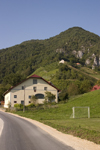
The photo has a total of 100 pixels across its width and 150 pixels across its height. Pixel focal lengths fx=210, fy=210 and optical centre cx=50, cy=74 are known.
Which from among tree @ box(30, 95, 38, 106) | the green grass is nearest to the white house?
tree @ box(30, 95, 38, 106)

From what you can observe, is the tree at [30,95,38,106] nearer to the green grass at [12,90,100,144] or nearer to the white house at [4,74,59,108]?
the white house at [4,74,59,108]

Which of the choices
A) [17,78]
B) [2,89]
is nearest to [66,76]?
[17,78]

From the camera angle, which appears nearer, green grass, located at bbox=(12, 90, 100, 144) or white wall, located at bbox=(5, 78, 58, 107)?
green grass, located at bbox=(12, 90, 100, 144)

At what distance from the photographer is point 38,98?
6588cm

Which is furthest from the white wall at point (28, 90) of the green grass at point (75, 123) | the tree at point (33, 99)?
the green grass at point (75, 123)

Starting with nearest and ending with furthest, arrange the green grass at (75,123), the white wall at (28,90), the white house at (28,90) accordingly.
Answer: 1. the green grass at (75,123)
2. the white house at (28,90)
3. the white wall at (28,90)

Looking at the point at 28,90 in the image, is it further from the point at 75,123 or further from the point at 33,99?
the point at 75,123

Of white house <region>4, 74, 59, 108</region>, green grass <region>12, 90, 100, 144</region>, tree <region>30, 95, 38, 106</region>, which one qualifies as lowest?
green grass <region>12, 90, 100, 144</region>

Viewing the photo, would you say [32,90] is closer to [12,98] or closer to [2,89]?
[12,98]

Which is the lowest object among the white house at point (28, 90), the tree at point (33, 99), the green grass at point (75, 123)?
the green grass at point (75, 123)

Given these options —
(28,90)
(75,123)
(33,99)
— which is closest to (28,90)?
A: (28,90)

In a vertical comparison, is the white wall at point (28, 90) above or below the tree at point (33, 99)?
above

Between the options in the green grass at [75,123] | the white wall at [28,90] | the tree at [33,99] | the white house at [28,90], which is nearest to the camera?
the green grass at [75,123]

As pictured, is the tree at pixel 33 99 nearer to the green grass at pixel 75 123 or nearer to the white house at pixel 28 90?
the white house at pixel 28 90
